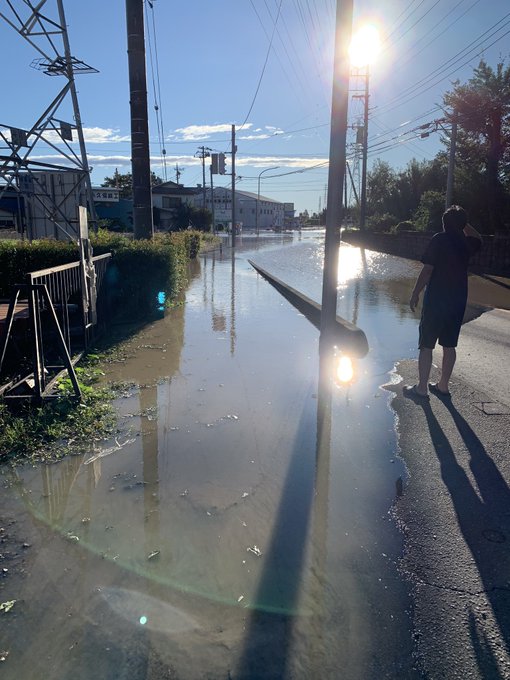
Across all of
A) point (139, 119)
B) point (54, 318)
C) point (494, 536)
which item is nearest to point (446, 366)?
point (494, 536)

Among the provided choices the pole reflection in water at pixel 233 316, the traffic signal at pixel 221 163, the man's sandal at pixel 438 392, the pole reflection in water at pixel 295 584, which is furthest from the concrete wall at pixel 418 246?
the pole reflection in water at pixel 295 584

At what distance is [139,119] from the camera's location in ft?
35.7

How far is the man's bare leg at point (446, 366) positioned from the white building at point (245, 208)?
299 feet

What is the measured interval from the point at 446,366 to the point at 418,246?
24425 mm

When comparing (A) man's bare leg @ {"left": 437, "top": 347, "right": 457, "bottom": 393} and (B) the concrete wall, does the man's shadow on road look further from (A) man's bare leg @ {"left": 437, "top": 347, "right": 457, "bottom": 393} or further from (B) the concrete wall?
(B) the concrete wall

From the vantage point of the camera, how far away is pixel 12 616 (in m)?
2.43

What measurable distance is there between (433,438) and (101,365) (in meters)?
4.33

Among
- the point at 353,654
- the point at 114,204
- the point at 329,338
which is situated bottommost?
the point at 353,654

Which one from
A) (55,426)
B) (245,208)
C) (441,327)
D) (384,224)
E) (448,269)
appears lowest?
(55,426)

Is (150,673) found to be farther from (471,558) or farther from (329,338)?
(329,338)

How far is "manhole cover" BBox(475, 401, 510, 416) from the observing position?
509 centimetres

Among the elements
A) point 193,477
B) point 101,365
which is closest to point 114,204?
point 101,365

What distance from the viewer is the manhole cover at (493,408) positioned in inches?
201

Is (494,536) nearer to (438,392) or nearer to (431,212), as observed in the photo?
(438,392)
